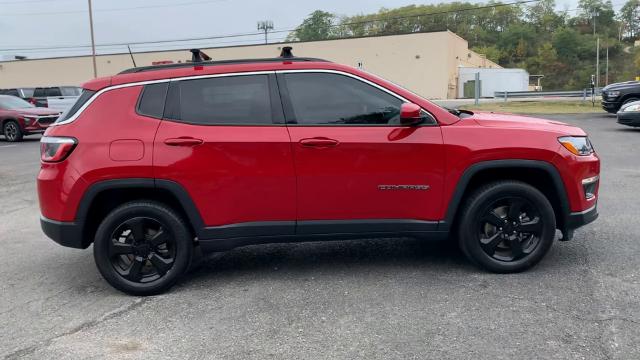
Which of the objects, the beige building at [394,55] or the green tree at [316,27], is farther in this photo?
the green tree at [316,27]

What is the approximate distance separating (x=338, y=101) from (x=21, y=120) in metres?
17.1

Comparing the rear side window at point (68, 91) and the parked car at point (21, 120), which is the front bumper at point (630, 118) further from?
the rear side window at point (68, 91)

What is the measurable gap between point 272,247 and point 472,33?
418ft

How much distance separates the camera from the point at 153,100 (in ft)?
14.2

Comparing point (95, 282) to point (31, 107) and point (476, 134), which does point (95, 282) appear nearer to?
point (476, 134)

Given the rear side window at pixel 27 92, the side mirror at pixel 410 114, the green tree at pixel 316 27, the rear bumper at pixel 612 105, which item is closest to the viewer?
the side mirror at pixel 410 114

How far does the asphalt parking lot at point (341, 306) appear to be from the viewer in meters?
3.34

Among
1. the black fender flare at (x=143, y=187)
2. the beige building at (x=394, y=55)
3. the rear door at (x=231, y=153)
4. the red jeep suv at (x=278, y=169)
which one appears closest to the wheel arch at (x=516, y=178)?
the red jeep suv at (x=278, y=169)

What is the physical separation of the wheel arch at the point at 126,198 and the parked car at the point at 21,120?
1554cm

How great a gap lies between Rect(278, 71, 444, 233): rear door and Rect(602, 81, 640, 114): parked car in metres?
15.9

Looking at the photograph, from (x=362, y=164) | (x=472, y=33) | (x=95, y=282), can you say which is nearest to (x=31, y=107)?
(x=95, y=282)

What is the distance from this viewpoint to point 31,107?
1897 centimetres

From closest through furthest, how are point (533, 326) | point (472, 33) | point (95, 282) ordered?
1. point (533, 326)
2. point (95, 282)
3. point (472, 33)

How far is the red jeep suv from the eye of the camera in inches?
165
